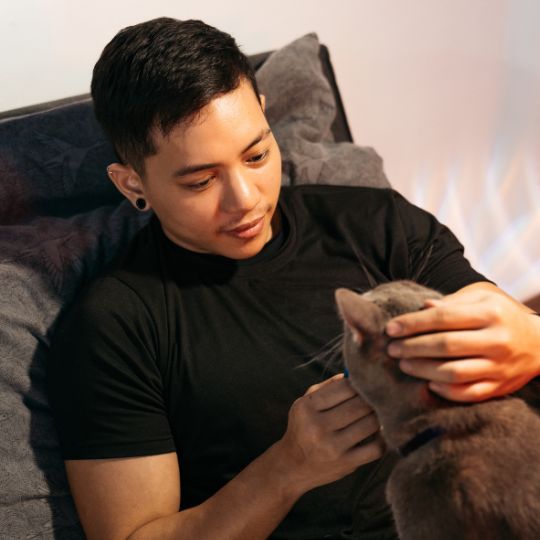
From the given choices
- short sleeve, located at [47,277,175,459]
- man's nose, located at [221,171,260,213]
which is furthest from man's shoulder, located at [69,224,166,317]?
man's nose, located at [221,171,260,213]

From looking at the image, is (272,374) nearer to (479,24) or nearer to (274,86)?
(274,86)

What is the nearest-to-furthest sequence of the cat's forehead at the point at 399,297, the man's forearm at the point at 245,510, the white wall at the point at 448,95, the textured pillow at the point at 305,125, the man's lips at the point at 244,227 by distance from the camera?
the cat's forehead at the point at 399,297
the man's forearm at the point at 245,510
the man's lips at the point at 244,227
the textured pillow at the point at 305,125
the white wall at the point at 448,95

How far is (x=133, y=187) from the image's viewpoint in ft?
4.13

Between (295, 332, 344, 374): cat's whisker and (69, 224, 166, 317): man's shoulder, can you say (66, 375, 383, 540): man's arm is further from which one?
(69, 224, 166, 317): man's shoulder

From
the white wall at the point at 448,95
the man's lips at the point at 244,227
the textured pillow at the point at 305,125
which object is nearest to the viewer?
the man's lips at the point at 244,227

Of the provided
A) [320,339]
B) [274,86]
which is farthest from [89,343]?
[274,86]

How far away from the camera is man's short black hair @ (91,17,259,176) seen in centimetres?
110

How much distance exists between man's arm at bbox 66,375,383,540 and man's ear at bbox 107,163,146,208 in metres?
0.48

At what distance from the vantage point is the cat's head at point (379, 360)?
92cm

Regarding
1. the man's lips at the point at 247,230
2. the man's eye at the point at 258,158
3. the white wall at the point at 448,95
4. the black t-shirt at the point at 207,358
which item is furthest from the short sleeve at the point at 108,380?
the white wall at the point at 448,95

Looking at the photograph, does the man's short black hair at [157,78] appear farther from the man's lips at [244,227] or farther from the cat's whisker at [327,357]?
the cat's whisker at [327,357]

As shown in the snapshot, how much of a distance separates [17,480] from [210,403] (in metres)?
0.41

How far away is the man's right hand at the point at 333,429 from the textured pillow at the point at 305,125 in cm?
74

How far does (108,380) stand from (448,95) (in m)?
1.62
